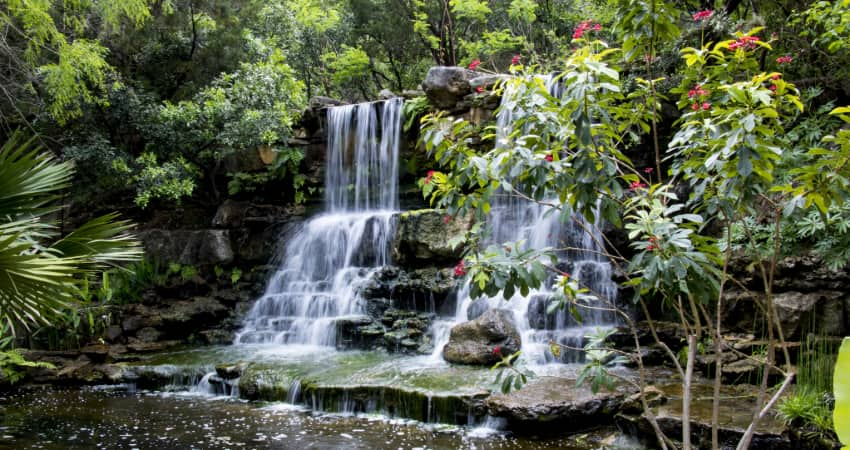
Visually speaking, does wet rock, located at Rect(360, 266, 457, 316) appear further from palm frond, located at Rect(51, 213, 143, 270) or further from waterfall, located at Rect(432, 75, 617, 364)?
palm frond, located at Rect(51, 213, 143, 270)

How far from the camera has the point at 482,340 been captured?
8656mm

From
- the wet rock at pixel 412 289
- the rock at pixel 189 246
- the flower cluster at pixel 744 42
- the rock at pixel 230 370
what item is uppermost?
the flower cluster at pixel 744 42

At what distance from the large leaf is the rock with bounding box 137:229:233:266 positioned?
560 inches

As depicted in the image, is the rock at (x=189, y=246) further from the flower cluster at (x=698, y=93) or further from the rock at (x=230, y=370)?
the flower cluster at (x=698, y=93)

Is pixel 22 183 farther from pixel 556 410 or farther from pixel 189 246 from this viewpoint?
pixel 189 246

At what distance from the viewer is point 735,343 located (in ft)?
25.4

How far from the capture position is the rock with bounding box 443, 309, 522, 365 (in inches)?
334

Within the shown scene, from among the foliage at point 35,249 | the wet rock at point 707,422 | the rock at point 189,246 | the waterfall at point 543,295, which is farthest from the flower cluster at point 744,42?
the rock at point 189,246

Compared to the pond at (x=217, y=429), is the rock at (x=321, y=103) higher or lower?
higher

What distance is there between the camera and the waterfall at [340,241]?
11.6 m

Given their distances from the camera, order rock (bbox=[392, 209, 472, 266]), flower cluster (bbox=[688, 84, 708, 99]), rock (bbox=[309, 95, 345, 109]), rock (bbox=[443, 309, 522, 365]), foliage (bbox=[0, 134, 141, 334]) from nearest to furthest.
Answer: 1. flower cluster (bbox=[688, 84, 708, 99])
2. foliage (bbox=[0, 134, 141, 334])
3. rock (bbox=[443, 309, 522, 365])
4. rock (bbox=[392, 209, 472, 266])
5. rock (bbox=[309, 95, 345, 109])

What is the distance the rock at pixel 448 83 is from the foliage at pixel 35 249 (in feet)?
25.9

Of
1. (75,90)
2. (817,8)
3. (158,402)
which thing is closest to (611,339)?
(817,8)

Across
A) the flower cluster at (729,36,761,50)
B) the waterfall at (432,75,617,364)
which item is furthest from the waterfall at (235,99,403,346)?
the flower cluster at (729,36,761,50)
